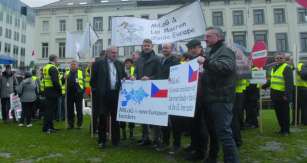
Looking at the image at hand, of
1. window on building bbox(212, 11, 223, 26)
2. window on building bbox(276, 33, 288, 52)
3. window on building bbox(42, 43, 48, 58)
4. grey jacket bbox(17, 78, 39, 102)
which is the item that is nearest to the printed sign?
grey jacket bbox(17, 78, 39, 102)

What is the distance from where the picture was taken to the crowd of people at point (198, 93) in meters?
3.19

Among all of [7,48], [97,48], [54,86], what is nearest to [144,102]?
[54,86]

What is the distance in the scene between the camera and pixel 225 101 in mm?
3148

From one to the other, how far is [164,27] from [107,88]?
2239 millimetres

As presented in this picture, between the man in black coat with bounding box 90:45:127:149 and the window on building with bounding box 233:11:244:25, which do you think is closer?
the man in black coat with bounding box 90:45:127:149

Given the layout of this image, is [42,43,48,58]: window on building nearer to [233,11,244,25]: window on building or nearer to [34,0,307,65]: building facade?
[34,0,307,65]: building facade

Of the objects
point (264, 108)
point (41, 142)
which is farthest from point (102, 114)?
point (264, 108)

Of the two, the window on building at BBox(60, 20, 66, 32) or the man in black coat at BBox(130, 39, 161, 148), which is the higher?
the window on building at BBox(60, 20, 66, 32)

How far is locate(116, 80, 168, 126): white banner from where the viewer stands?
443 cm

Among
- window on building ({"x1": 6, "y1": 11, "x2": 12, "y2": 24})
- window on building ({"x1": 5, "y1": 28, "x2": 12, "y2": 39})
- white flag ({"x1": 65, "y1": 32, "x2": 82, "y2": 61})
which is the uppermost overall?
window on building ({"x1": 6, "y1": 11, "x2": 12, "y2": 24})

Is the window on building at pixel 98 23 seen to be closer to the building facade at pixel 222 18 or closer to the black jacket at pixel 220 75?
the building facade at pixel 222 18

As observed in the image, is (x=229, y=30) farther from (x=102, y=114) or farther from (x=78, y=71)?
(x=102, y=114)

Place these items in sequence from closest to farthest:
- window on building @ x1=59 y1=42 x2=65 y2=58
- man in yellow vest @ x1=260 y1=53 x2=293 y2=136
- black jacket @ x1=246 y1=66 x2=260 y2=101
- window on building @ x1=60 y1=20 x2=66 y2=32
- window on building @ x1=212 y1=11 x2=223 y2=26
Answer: man in yellow vest @ x1=260 y1=53 x2=293 y2=136
black jacket @ x1=246 y1=66 x2=260 y2=101
window on building @ x1=212 y1=11 x2=223 y2=26
window on building @ x1=60 y1=20 x2=66 y2=32
window on building @ x1=59 y1=42 x2=65 y2=58

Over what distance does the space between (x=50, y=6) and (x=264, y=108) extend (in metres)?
33.0
